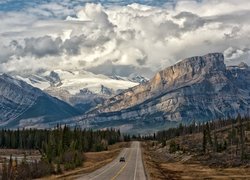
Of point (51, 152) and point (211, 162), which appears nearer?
point (211, 162)

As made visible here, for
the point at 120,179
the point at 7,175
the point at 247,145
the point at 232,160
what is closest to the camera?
the point at 120,179

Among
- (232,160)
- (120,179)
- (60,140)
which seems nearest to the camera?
(120,179)

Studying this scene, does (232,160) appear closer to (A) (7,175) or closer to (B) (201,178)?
(B) (201,178)

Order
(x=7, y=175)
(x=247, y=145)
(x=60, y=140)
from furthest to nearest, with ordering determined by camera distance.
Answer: (x=60, y=140), (x=247, y=145), (x=7, y=175)

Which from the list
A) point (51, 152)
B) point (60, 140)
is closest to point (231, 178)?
point (51, 152)

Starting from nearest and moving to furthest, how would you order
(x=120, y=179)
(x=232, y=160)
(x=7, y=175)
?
(x=120, y=179), (x=7, y=175), (x=232, y=160)

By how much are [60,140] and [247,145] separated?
7425cm

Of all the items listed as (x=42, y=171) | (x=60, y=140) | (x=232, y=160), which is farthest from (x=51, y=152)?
(x=232, y=160)

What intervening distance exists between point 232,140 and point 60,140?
7127 centimetres

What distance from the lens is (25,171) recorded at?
120m

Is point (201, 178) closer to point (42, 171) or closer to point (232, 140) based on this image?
point (42, 171)

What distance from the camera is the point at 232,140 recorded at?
19912 centimetres

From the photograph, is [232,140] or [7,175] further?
[232,140]

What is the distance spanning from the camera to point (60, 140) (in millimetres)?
196000
